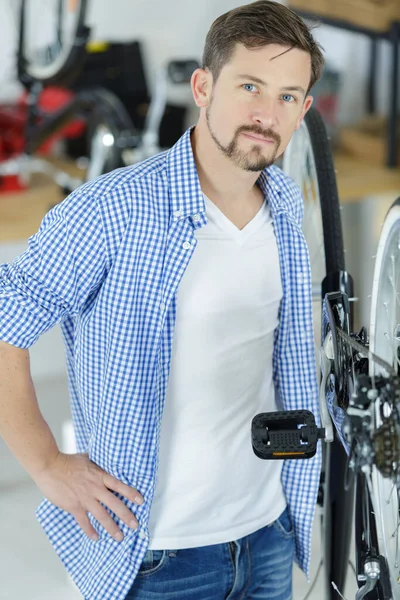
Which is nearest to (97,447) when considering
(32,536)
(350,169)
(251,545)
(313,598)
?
(251,545)

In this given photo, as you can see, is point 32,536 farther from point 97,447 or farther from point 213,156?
point 213,156

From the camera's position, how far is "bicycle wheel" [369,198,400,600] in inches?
48.1

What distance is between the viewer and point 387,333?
1.29 meters

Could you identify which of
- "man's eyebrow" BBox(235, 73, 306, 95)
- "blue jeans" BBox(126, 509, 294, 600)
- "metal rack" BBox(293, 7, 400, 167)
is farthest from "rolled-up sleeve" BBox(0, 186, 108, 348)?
"metal rack" BBox(293, 7, 400, 167)

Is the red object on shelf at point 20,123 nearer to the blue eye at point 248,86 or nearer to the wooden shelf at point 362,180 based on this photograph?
the wooden shelf at point 362,180

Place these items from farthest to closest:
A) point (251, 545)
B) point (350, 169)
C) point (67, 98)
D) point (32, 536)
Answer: point (67, 98) < point (350, 169) < point (32, 536) < point (251, 545)

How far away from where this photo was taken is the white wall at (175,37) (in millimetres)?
4863

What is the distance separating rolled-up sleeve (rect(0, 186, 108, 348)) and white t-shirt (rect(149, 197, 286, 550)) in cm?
14

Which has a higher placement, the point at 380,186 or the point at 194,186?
the point at 380,186

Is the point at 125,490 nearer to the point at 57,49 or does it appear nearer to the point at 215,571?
the point at 215,571

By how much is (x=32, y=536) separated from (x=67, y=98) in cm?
276

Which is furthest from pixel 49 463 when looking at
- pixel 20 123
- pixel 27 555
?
pixel 20 123

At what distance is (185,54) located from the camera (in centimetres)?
498

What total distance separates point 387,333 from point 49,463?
0.48 meters
